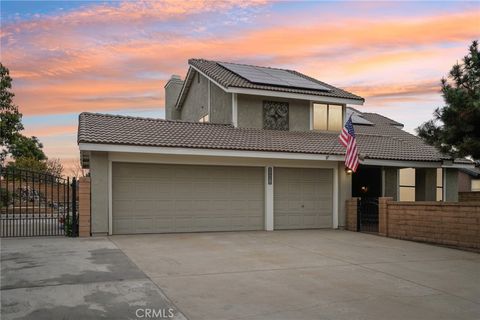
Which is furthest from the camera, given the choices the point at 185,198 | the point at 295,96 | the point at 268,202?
the point at 295,96

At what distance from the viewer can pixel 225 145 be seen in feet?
52.7

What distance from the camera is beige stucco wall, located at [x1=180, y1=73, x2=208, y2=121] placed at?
22.4 metres

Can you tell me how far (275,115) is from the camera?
20016 mm

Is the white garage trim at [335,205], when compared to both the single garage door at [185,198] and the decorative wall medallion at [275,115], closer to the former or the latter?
the single garage door at [185,198]

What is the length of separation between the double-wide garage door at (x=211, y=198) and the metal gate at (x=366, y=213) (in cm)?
130

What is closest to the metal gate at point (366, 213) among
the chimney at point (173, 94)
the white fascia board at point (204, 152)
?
the white fascia board at point (204, 152)

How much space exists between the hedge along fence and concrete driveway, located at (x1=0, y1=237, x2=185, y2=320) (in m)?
9.35

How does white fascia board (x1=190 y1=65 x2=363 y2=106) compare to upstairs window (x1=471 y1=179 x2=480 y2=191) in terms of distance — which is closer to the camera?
white fascia board (x1=190 y1=65 x2=363 y2=106)

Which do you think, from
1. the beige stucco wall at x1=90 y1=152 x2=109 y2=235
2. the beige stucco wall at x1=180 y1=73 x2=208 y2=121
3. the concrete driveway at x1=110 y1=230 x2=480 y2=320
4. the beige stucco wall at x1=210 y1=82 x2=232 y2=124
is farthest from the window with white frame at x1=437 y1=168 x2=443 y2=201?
the beige stucco wall at x1=90 y1=152 x2=109 y2=235

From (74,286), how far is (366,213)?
1286cm

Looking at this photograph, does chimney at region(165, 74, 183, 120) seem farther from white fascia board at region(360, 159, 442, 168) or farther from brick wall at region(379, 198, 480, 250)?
brick wall at region(379, 198, 480, 250)

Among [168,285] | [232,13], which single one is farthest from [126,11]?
[168,285]

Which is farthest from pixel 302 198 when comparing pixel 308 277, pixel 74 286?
pixel 74 286

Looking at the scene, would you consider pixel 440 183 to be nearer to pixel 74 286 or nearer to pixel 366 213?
pixel 366 213
